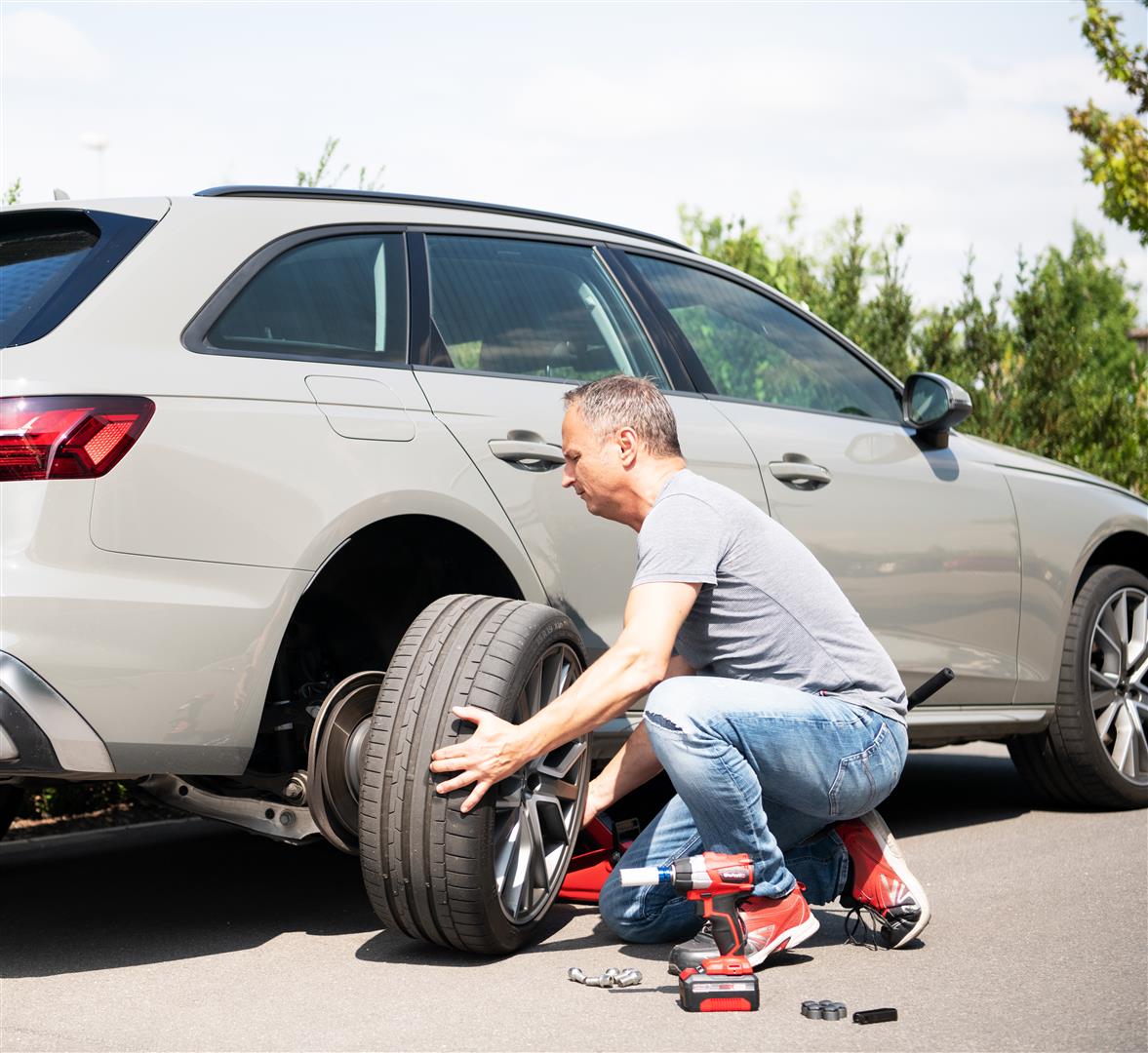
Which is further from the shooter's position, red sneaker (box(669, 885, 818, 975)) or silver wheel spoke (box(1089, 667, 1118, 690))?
silver wheel spoke (box(1089, 667, 1118, 690))

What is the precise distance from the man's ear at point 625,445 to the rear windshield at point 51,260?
1.20 m

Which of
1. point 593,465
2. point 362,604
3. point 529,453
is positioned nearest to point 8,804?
point 362,604

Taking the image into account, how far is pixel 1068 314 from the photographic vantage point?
995 cm

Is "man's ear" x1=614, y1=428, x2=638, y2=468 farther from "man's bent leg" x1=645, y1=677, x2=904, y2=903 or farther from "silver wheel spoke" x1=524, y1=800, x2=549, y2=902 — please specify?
"silver wheel spoke" x1=524, y1=800, x2=549, y2=902

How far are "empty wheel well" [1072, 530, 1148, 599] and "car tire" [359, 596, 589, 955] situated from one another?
2.91 meters

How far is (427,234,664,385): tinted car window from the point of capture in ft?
13.3

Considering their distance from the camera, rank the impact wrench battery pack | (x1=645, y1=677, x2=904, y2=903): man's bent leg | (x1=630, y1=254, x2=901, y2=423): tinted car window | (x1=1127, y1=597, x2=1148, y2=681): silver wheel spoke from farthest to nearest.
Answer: (x1=1127, y1=597, x2=1148, y2=681): silver wheel spoke < (x1=630, y1=254, x2=901, y2=423): tinted car window < (x1=645, y1=677, x2=904, y2=903): man's bent leg < the impact wrench battery pack

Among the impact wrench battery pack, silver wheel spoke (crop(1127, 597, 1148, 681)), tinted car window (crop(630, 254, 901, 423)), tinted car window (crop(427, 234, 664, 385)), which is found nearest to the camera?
the impact wrench battery pack

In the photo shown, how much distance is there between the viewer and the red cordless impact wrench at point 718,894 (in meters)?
3.17

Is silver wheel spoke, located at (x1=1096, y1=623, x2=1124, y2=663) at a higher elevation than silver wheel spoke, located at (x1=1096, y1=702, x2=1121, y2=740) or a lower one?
higher

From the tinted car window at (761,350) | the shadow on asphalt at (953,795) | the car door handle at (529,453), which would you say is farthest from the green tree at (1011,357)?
the car door handle at (529,453)

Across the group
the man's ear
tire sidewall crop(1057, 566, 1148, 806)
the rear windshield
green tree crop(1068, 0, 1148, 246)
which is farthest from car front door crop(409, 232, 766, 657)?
green tree crop(1068, 0, 1148, 246)

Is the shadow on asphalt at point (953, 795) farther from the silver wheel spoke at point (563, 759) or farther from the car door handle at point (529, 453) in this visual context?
the car door handle at point (529, 453)

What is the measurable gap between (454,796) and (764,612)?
86 centimetres
